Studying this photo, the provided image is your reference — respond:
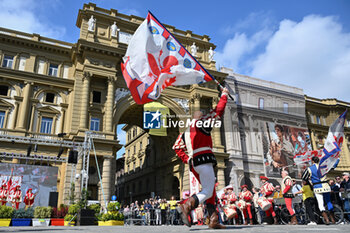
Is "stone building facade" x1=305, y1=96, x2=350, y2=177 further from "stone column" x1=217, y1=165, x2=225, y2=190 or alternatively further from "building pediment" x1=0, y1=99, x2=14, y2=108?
"building pediment" x1=0, y1=99, x2=14, y2=108

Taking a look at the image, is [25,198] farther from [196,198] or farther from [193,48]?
[193,48]

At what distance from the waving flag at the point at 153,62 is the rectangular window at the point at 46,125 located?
62.6 ft

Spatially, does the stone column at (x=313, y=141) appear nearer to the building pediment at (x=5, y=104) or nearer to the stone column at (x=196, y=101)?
the stone column at (x=196, y=101)

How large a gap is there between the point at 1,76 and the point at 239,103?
24.0 metres

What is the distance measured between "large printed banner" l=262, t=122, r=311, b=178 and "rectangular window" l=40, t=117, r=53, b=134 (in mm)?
22358

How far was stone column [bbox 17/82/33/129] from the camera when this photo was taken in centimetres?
2403

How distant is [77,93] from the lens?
2512 centimetres

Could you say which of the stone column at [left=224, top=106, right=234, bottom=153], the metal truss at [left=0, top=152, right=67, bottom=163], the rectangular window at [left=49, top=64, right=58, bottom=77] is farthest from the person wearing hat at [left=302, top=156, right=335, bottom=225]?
the rectangular window at [left=49, top=64, right=58, bottom=77]

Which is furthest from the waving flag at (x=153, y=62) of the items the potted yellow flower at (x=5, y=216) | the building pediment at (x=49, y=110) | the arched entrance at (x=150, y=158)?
the building pediment at (x=49, y=110)

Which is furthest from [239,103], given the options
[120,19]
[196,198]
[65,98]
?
[196,198]

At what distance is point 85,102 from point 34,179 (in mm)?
7506

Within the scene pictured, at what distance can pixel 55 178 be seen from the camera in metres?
21.5

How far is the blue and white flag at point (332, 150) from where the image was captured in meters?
10.3

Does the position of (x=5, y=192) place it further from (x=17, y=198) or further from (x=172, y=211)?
(x=172, y=211)
